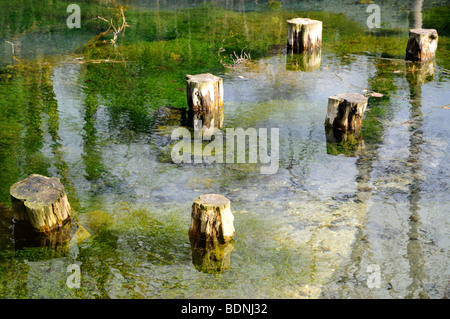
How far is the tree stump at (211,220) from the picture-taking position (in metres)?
4.04

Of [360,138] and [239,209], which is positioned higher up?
[360,138]

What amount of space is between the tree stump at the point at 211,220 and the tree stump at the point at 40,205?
1.14 meters

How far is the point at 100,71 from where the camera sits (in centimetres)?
850

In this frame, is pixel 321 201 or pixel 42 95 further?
pixel 42 95

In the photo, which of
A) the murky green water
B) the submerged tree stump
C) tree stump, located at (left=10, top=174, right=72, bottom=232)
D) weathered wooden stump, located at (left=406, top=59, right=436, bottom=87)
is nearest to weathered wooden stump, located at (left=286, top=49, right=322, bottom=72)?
the murky green water

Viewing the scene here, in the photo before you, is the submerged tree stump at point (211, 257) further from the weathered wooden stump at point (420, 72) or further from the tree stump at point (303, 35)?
the tree stump at point (303, 35)

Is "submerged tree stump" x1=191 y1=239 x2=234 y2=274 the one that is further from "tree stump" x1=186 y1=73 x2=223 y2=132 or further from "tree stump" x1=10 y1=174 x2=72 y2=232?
"tree stump" x1=186 y1=73 x2=223 y2=132

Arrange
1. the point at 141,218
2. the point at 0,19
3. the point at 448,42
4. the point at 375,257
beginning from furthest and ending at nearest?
the point at 0,19 < the point at 448,42 < the point at 141,218 < the point at 375,257

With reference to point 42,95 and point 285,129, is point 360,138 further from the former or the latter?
point 42,95

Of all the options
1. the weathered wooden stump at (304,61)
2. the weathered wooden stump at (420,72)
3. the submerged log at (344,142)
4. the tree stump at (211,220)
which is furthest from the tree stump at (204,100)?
the weathered wooden stump at (420,72)

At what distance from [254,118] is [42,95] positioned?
322 cm
